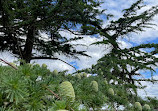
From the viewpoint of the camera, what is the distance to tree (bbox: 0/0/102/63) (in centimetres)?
252

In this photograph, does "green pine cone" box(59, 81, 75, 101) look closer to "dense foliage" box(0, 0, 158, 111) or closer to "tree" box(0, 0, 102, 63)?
"dense foliage" box(0, 0, 158, 111)

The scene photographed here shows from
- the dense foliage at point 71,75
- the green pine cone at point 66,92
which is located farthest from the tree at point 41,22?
the green pine cone at point 66,92

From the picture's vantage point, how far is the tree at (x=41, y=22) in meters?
2.52

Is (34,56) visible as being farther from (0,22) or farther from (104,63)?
(104,63)

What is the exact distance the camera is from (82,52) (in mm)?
4137

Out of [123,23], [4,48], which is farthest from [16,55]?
[123,23]

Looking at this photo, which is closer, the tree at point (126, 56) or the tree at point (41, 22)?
the tree at point (126, 56)

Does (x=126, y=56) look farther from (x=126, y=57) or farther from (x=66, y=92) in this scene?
(x=66, y=92)

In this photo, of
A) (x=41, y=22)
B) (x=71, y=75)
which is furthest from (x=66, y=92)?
(x=41, y=22)

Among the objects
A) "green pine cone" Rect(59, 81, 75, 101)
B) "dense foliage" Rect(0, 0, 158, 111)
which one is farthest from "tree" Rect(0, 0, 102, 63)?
"green pine cone" Rect(59, 81, 75, 101)

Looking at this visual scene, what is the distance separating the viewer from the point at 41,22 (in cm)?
293

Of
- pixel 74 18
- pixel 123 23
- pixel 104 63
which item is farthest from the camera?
pixel 74 18

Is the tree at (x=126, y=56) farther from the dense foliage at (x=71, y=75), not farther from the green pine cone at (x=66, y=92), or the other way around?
the green pine cone at (x=66, y=92)

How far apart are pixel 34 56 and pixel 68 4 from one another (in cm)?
230
